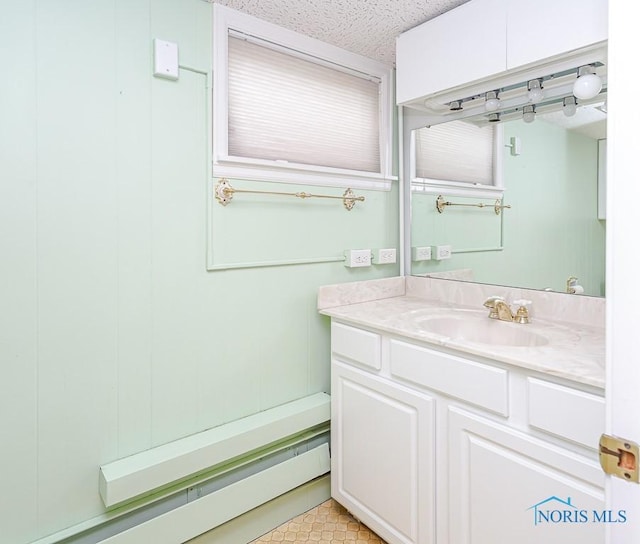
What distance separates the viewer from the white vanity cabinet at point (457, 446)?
3.49ft

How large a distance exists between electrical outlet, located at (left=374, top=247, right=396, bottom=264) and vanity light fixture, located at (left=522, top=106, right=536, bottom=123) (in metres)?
0.86

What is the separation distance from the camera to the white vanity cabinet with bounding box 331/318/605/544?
3.49ft

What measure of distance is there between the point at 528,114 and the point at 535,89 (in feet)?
0.54

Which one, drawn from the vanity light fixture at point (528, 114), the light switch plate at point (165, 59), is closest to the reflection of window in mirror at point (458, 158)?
the vanity light fixture at point (528, 114)

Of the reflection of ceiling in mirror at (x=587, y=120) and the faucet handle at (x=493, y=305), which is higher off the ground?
the reflection of ceiling in mirror at (x=587, y=120)

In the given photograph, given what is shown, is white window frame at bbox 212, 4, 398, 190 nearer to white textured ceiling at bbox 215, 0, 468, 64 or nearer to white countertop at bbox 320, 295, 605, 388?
white textured ceiling at bbox 215, 0, 468, 64

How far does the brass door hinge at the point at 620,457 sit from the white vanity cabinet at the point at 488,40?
46.5 inches

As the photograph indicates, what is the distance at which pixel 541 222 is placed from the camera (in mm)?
1763

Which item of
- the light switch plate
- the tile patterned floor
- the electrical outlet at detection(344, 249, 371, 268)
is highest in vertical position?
the light switch plate

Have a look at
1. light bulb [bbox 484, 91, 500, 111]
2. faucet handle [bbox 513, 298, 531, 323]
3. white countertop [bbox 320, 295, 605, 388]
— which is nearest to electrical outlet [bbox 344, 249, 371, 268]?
white countertop [bbox 320, 295, 605, 388]

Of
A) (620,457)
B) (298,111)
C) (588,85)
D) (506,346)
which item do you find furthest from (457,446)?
(298,111)

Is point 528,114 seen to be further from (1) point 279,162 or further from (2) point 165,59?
(2) point 165,59

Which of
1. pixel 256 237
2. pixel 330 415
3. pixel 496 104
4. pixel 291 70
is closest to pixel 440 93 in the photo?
pixel 496 104

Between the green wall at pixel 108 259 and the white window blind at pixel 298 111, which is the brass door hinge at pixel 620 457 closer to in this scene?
the green wall at pixel 108 259
